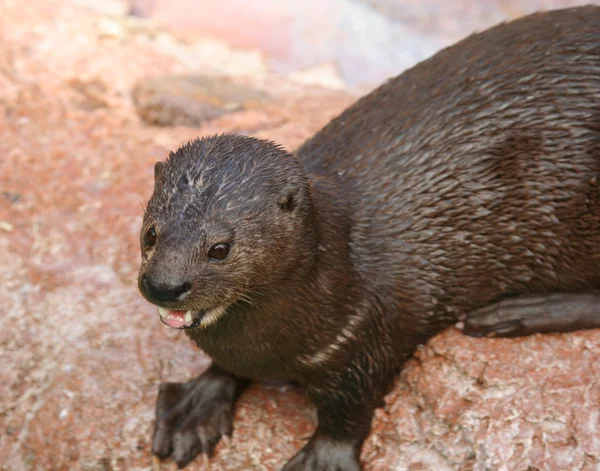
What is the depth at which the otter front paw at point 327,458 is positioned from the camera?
8.31 feet

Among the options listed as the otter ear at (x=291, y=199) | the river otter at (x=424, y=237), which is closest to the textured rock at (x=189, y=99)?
the river otter at (x=424, y=237)

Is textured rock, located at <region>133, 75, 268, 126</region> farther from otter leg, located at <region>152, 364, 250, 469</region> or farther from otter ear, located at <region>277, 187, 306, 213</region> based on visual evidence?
otter ear, located at <region>277, 187, 306, 213</region>

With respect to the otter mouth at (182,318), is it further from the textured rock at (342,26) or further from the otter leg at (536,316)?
the textured rock at (342,26)

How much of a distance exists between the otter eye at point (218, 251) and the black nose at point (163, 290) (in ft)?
0.35

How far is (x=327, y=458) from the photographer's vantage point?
8.36 ft

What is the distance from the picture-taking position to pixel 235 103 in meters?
4.51

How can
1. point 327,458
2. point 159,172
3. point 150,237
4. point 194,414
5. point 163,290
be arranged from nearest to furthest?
point 163,290
point 150,237
point 159,172
point 327,458
point 194,414

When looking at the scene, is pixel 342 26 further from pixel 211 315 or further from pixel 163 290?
pixel 163 290

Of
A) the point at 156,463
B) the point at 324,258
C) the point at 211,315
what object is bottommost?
the point at 156,463

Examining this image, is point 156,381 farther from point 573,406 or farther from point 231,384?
point 573,406

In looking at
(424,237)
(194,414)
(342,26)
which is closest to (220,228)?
(424,237)

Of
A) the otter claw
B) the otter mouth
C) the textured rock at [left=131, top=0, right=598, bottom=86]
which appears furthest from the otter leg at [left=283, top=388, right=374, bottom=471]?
the textured rock at [left=131, top=0, right=598, bottom=86]

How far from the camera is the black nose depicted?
81.4 inches

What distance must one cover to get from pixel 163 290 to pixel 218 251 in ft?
0.61
